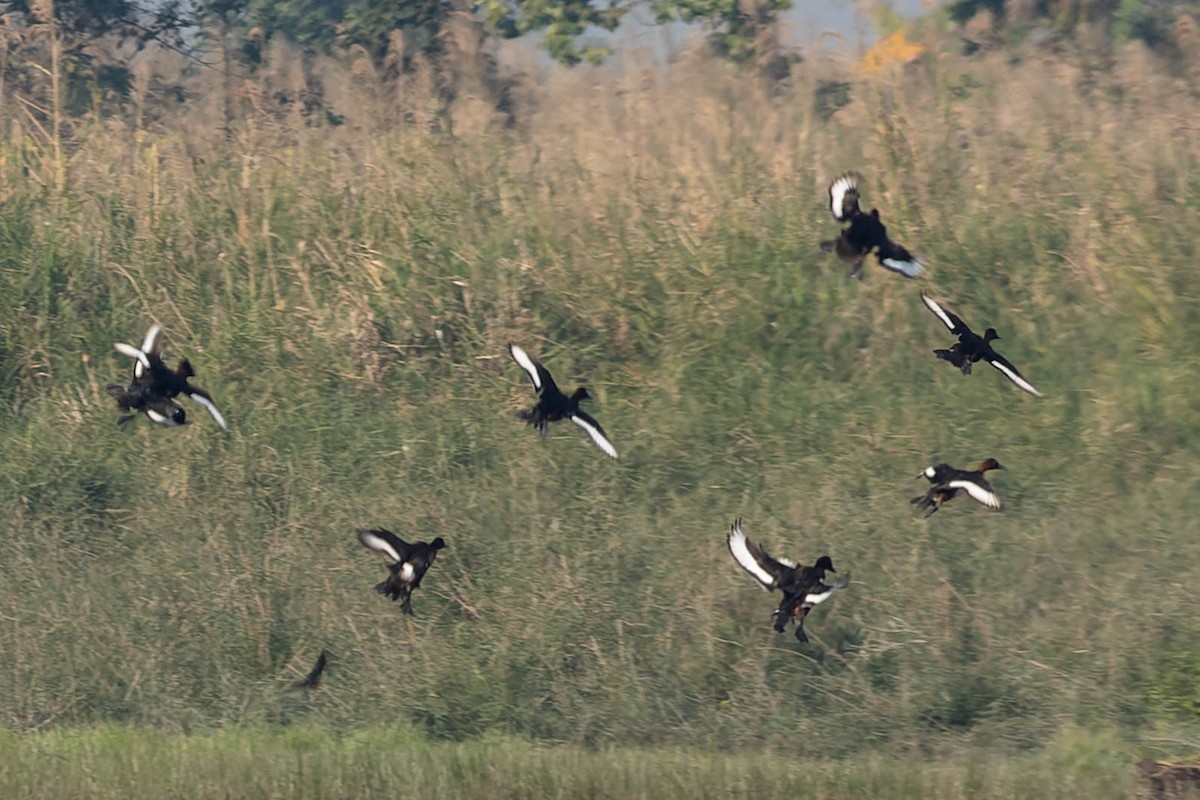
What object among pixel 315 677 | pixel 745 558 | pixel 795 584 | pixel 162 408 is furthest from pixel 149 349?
pixel 795 584

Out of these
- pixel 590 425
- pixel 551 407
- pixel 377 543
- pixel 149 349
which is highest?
pixel 149 349

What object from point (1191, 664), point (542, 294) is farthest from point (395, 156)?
point (1191, 664)

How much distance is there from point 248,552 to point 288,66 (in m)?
5.11

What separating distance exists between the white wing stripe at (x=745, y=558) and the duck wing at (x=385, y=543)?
4.26ft

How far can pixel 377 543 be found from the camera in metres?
7.01

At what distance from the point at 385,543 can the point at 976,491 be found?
2.38m

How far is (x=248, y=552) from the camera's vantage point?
7605mm

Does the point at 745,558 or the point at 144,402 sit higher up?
the point at 144,402

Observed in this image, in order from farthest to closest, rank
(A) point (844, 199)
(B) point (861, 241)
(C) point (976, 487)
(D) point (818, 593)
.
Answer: (A) point (844, 199), (B) point (861, 241), (C) point (976, 487), (D) point (818, 593)

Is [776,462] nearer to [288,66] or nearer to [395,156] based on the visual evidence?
[395,156]

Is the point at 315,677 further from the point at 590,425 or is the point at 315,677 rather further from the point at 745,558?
the point at 745,558

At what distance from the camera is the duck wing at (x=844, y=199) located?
6.96m

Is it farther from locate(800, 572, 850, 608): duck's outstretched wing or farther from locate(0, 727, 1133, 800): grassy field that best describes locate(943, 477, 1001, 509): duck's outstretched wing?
locate(0, 727, 1133, 800): grassy field

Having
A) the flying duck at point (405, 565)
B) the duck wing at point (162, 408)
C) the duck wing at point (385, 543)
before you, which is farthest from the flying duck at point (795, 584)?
the duck wing at point (162, 408)
